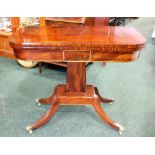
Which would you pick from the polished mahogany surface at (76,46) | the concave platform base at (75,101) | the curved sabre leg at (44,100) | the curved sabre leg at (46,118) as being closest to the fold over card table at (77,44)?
the polished mahogany surface at (76,46)

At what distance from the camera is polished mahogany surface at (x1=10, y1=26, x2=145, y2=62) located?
1.15 metres

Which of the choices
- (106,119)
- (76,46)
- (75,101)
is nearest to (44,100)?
(75,101)

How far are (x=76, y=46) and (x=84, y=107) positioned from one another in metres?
0.76

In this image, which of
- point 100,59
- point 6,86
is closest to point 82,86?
point 100,59

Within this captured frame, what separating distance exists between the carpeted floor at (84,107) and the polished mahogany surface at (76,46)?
0.57 m

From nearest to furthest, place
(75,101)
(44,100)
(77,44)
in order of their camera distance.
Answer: (77,44) → (75,101) → (44,100)

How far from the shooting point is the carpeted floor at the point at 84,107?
1.54m

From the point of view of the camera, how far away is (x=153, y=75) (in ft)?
7.56

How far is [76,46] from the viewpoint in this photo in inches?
45.3

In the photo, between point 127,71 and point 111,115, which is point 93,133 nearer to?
point 111,115

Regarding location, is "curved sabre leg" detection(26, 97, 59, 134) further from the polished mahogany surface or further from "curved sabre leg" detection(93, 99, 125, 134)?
the polished mahogany surface

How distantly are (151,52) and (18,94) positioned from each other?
6.23ft

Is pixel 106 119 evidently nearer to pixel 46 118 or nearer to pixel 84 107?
pixel 84 107

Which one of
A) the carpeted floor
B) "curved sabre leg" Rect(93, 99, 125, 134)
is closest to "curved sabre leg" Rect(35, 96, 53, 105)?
the carpeted floor
